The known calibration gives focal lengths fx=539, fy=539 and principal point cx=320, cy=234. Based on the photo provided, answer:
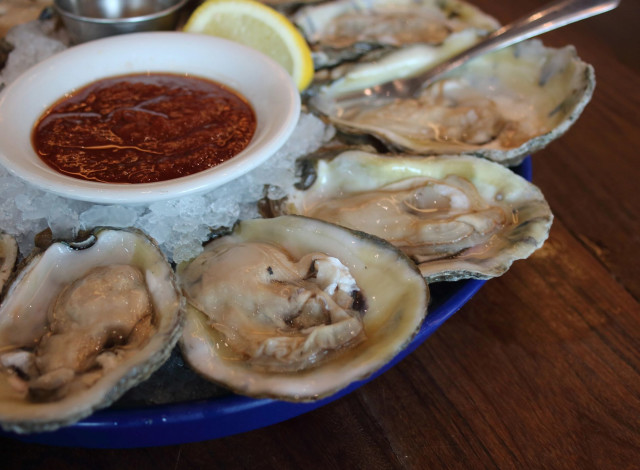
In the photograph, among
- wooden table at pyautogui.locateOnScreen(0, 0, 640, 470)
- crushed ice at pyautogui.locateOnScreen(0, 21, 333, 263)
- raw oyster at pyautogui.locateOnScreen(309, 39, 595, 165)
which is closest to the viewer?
wooden table at pyautogui.locateOnScreen(0, 0, 640, 470)

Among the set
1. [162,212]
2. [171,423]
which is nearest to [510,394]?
[171,423]

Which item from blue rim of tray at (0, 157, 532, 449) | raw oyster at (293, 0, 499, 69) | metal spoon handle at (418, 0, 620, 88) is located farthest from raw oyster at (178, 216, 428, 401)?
raw oyster at (293, 0, 499, 69)

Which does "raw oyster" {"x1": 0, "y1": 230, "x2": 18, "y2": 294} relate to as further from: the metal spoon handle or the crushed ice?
the metal spoon handle

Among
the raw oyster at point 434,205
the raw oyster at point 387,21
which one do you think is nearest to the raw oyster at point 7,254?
the raw oyster at point 434,205

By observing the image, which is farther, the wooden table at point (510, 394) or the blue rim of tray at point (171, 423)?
the wooden table at point (510, 394)

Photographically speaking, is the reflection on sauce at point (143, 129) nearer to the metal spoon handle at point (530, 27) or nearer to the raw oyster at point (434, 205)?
the raw oyster at point (434, 205)

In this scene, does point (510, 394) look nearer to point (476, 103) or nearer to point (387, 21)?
point (476, 103)
